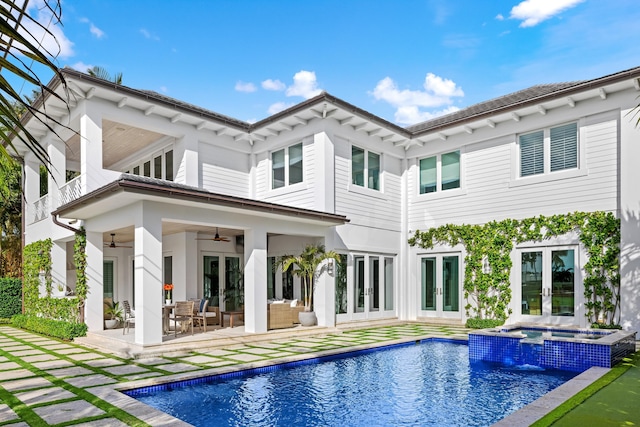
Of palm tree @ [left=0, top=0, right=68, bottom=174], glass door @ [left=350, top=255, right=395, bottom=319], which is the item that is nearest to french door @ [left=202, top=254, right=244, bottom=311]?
glass door @ [left=350, top=255, right=395, bottom=319]

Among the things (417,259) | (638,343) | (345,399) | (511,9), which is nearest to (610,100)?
(511,9)

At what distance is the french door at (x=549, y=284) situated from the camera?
13031 millimetres

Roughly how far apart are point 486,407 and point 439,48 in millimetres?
16122

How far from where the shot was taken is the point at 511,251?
46.7ft

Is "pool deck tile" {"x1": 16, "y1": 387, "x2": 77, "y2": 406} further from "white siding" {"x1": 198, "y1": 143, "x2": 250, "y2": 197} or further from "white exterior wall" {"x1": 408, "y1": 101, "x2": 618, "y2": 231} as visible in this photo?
"white exterior wall" {"x1": 408, "y1": 101, "x2": 618, "y2": 231}

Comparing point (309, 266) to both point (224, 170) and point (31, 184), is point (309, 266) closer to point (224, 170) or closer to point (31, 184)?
point (224, 170)

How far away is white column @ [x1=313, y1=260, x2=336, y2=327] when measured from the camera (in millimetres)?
14086

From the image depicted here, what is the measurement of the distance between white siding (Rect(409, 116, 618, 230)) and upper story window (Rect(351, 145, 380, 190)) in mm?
1562

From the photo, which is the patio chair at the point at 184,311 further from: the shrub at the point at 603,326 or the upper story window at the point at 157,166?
the shrub at the point at 603,326

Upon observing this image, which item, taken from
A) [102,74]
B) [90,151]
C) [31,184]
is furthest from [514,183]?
[102,74]

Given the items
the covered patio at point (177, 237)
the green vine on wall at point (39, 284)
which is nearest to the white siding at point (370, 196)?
the covered patio at point (177, 237)

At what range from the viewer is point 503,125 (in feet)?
48.4

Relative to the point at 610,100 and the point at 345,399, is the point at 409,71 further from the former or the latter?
the point at 345,399

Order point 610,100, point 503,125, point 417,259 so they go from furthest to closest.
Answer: point 417,259 < point 503,125 < point 610,100
